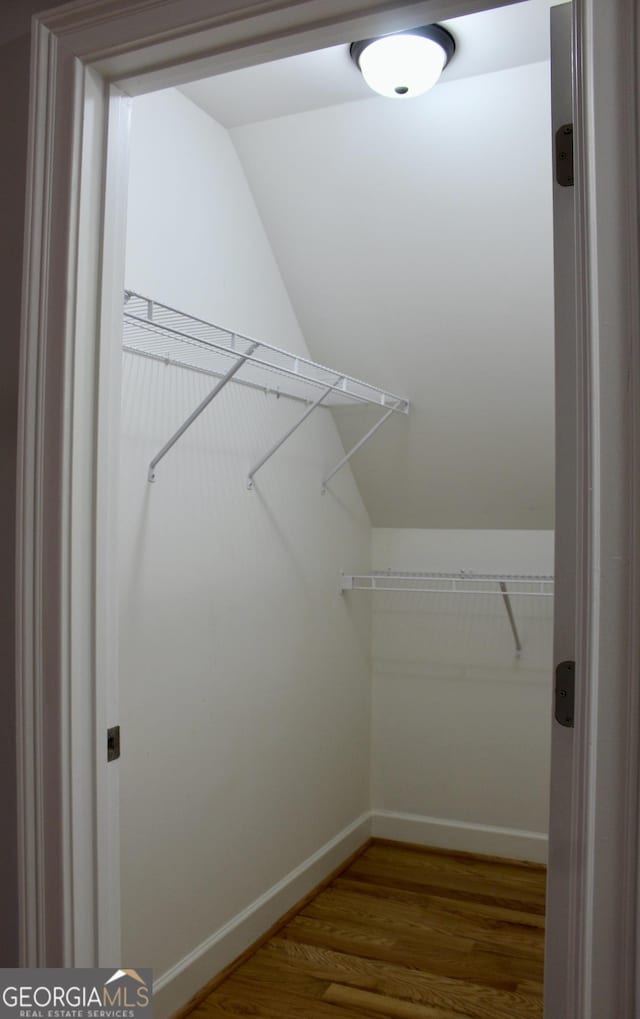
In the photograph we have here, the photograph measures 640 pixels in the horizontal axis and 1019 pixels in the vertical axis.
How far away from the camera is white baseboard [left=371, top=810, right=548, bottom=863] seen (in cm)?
330

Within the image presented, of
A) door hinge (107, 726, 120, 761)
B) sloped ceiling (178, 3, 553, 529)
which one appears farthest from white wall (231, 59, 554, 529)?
door hinge (107, 726, 120, 761)

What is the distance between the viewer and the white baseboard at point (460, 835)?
10.8 ft

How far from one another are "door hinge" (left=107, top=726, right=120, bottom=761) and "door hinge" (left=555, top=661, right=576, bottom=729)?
0.71 meters

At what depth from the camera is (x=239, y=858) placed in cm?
261

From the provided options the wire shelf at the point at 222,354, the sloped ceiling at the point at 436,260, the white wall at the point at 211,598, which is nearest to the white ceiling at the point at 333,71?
the sloped ceiling at the point at 436,260

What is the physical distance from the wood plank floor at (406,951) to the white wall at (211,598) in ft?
0.59

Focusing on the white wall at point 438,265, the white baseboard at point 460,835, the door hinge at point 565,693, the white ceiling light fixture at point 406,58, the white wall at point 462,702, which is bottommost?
the white baseboard at point 460,835

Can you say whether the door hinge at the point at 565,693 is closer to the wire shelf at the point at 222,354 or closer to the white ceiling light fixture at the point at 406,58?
the wire shelf at the point at 222,354

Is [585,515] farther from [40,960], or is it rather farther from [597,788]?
[40,960]

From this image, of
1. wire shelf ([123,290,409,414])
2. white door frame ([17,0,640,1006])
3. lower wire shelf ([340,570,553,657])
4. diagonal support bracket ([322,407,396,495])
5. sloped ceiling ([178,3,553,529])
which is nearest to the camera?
white door frame ([17,0,640,1006])

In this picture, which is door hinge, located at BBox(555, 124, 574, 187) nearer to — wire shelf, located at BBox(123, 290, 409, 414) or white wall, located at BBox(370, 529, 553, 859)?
wire shelf, located at BBox(123, 290, 409, 414)

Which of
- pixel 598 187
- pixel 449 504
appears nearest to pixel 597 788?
pixel 598 187

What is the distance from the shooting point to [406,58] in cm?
197

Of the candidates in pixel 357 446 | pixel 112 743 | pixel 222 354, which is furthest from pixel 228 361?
pixel 112 743
